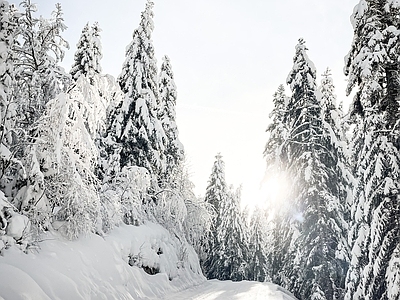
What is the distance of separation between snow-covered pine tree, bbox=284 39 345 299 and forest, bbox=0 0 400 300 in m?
0.07

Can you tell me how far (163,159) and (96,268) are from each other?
12.7 meters

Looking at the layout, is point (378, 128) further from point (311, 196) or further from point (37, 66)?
point (37, 66)

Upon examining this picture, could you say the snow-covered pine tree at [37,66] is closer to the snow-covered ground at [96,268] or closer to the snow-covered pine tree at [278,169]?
the snow-covered ground at [96,268]

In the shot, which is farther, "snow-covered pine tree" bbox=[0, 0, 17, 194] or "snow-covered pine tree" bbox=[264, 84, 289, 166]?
"snow-covered pine tree" bbox=[264, 84, 289, 166]

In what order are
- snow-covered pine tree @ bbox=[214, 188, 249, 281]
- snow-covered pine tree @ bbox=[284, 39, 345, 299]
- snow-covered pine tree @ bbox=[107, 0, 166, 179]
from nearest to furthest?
snow-covered pine tree @ bbox=[284, 39, 345, 299], snow-covered pine tree @ bbox=[107, 0, 166, 179], snow-covered pine tree @ bbox=[214, 188, 249, 281]

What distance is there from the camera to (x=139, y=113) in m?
19.7

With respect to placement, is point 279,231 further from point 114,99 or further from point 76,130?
point 76,130

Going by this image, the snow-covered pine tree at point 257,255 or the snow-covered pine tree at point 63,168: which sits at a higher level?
the snow-covered pine tree at point 63,168

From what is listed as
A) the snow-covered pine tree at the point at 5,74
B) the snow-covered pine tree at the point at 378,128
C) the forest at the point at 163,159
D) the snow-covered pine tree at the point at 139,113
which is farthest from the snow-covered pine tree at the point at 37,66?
the snow-covered pine tree at the point at 378,128

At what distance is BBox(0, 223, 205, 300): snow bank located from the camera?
20.2 ft

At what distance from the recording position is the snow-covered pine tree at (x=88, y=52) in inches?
695

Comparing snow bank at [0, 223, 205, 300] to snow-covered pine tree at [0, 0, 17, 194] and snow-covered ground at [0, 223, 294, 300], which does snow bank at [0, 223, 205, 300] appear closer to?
snow-covered ground at [0, 223, 294, 300]

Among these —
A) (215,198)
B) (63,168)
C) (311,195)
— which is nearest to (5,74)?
(63,168)

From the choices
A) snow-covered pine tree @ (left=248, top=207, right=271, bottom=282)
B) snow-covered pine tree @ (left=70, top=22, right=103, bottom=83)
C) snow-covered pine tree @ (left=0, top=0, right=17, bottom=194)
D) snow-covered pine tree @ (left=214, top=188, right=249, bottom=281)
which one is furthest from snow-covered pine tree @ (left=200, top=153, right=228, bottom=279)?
snow-covered pine tree @ (left=0, top=0, right=17, bottom=194)
